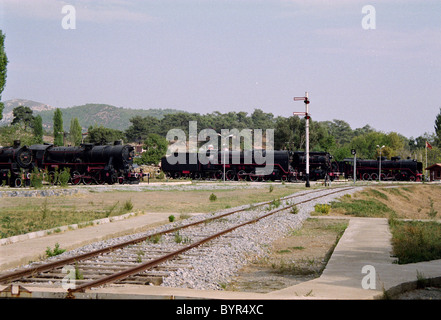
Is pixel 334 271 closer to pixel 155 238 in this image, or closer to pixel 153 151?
pixel 155 238

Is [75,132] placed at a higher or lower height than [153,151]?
higher

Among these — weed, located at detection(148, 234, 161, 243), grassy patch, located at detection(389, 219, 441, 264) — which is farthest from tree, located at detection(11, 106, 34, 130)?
grassy patch, located at detection(389, 219, 441, 264)

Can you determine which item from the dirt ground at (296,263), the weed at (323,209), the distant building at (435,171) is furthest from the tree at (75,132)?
the dirt ground at (296,263)

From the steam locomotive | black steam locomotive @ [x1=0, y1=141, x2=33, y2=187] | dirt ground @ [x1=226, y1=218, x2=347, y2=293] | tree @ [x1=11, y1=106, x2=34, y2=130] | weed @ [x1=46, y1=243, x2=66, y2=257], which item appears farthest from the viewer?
tree @ [x1=11, y1=106, x2=34, y2=130]

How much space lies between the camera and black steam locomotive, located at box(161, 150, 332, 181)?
60094 mm

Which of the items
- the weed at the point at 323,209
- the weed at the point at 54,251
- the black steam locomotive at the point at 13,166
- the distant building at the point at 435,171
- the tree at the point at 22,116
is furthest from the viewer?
the tree at the point at 22,116

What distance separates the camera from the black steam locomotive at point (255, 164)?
2366 inches

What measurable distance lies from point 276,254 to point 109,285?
18.6 feet

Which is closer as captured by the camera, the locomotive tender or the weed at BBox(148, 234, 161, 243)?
the weed at BBox(148, 234, 161, 243)

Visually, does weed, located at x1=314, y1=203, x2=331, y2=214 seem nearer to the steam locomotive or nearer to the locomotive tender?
the steam locomotive

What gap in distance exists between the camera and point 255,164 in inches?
2402

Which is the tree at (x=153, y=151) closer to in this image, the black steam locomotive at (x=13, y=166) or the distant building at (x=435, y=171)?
the black steam locomotive at (x=13, y=166)

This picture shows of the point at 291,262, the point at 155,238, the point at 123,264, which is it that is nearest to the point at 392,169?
the point at 155,238
